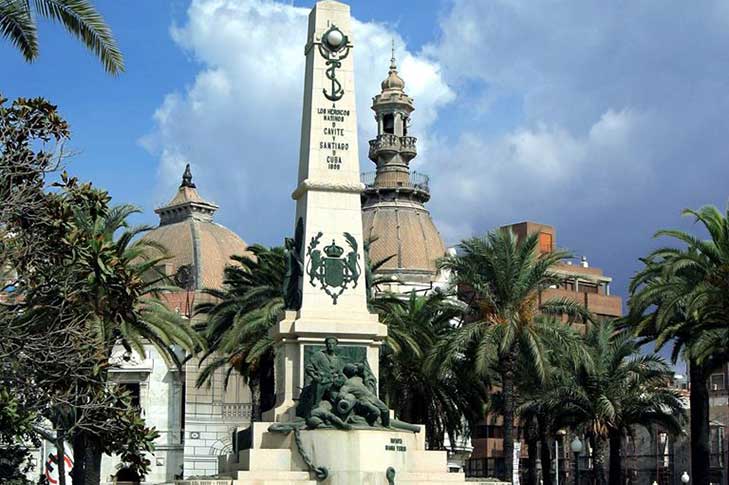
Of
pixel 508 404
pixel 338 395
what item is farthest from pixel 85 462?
pixel 338 395

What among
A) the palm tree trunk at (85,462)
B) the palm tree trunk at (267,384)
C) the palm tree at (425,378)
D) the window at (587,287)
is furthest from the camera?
the window at (587,287)

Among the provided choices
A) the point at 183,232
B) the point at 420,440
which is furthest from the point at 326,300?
the point at 183,232

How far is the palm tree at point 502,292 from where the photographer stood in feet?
130

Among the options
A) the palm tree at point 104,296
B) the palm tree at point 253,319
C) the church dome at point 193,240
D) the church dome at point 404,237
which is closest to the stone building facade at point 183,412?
the church dome at point 193,240

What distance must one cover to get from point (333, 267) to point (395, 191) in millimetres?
65885

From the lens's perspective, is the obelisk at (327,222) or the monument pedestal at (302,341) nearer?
the monument pedestal at (302,341)

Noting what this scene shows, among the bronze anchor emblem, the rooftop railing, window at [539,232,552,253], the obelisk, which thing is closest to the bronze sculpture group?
the obelisk

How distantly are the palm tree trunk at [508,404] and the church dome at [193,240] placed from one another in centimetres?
4282

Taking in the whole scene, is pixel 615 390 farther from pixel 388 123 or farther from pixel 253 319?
pixel 388 123

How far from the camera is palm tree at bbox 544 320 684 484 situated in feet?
152

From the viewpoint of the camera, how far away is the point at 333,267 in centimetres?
2994

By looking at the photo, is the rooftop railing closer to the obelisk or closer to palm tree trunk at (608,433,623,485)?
palm tree trunk at (608,433,623,485)

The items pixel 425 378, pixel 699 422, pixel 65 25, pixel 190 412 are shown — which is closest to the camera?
pixel 65 25

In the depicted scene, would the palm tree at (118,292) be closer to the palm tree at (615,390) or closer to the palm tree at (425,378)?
the palm tree at (425,378)
